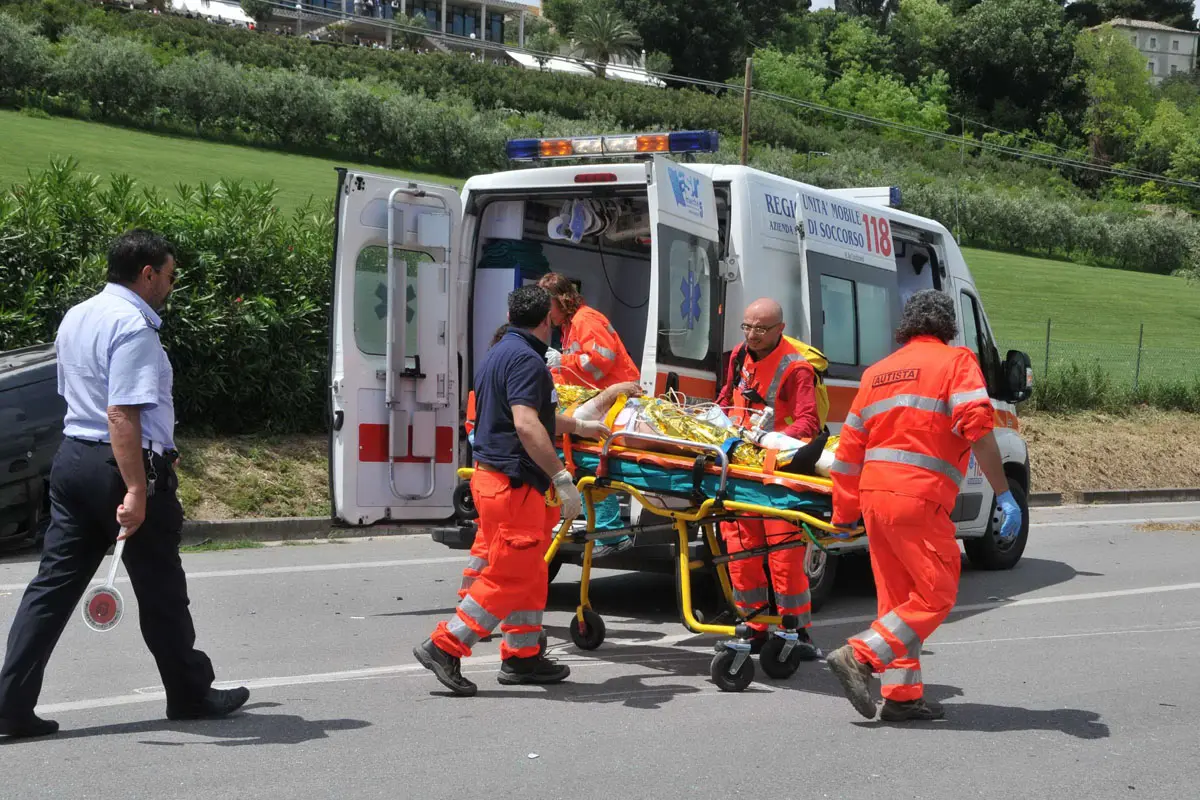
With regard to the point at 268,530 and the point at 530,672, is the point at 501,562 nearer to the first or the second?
the point at 530,672

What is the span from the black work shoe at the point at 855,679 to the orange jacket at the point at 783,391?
61.9 inches

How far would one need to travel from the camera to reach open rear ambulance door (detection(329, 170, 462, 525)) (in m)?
7.97

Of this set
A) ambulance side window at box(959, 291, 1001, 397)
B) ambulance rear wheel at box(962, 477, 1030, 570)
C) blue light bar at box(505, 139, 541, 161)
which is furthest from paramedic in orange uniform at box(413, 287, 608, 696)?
ambulance rear wheel at box(962, 477, 1030, 570)

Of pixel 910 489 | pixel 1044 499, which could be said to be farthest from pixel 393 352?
pixel 1044 499

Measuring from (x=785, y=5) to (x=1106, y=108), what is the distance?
25061 mm

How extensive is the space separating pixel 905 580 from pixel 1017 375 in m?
4.53

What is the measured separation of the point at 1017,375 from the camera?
31.8 feet

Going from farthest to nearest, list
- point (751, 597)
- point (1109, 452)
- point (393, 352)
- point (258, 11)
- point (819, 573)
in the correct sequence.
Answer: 1. point (258, 11)
2. point (1109, 452)
3. point (819, 573)
4. point (393, 352)
5. point (751, 597)

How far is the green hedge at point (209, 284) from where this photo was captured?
11.6 m

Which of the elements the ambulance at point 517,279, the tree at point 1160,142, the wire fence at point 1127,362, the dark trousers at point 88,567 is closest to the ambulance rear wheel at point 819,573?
the ambulance at point 517,279

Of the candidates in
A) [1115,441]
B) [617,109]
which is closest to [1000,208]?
[617,109]

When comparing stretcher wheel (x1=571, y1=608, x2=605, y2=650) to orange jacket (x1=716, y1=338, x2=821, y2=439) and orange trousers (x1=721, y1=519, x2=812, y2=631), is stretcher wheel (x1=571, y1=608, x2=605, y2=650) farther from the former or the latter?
orange jacket (x1=716, y1=338, x2=821, y2=439)

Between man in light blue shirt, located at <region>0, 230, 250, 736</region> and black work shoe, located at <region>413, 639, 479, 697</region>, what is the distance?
1076 mm

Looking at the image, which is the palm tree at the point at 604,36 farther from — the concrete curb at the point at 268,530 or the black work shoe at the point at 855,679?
the black work shoe at the point at 855,679
